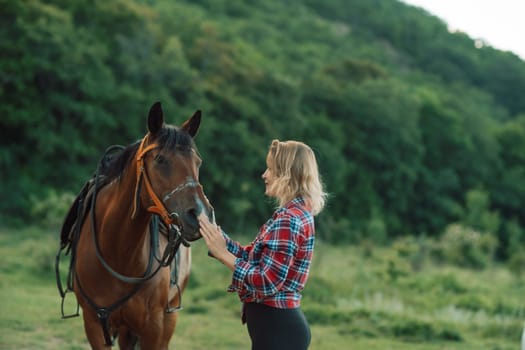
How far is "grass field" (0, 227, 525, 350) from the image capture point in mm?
7852

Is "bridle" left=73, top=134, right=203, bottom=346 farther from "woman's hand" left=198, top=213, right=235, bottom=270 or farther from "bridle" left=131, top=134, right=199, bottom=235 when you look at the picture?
"woman's hand" left=198, top=213, right=235, bottom=270

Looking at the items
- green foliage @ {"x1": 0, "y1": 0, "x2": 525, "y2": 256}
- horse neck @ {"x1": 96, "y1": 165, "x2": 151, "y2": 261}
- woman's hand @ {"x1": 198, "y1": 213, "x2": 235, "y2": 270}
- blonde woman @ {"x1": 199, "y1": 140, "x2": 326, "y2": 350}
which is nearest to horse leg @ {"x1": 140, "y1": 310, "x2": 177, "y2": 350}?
horse neck @ {"x1": 96, "y1": 165, "x2": 151, "y2": 261}

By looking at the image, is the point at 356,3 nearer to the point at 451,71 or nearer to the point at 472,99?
the point at 451,71

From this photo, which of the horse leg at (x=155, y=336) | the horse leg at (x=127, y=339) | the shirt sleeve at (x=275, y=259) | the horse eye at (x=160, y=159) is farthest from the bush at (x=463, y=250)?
the shirt sleeve at (x=275, y=259)

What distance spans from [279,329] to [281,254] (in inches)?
14.4

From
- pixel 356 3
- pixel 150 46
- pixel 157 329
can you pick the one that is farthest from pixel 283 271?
pixel 356 3

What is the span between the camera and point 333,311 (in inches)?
385

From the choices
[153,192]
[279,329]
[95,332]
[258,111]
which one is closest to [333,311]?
[95,332]

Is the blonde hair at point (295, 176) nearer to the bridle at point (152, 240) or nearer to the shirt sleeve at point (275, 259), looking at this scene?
the shirt sleeve at point (275, 259)

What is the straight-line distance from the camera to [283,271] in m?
2.91

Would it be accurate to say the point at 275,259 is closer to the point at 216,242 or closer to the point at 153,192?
the point at 216,242

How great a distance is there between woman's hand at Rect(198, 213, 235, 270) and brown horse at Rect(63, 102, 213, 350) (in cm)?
30

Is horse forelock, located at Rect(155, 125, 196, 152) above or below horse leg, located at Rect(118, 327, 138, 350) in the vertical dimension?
above

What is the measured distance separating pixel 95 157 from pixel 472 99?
4850cm
